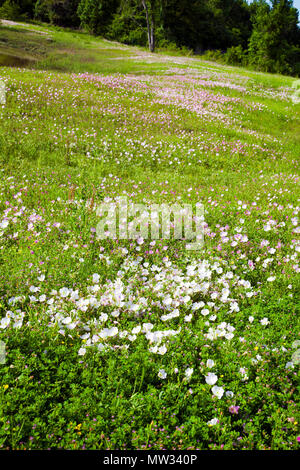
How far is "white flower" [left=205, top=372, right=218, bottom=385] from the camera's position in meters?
3.08

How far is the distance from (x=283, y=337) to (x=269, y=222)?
2.79 meters

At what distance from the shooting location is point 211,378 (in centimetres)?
311

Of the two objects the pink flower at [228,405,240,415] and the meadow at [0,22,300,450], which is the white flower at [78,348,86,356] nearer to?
the meadow at [0,22,300,450]

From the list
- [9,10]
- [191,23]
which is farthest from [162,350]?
[191,23]

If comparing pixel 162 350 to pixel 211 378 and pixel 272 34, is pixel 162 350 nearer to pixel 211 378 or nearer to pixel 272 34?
pixel 211 378

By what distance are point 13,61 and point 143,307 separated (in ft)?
98.6

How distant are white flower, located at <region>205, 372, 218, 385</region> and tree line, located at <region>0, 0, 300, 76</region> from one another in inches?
2338

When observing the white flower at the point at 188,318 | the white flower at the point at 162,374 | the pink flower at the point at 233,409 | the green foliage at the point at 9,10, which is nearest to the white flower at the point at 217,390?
the pink flower at the point at 233,409

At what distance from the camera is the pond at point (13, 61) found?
2565 centimetres

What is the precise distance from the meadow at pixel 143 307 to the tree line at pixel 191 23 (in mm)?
53460

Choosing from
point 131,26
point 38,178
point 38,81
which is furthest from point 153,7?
point 38,178

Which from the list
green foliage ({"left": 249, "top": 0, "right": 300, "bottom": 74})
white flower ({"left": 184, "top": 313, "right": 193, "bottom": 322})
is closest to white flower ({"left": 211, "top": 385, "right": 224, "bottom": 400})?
white flower ({"left": 184, "top": 313, "right": 193, "bottom": 322})

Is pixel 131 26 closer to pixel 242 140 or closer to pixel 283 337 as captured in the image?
pixel 242 140

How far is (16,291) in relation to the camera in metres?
4.25
